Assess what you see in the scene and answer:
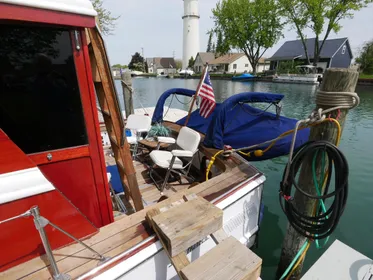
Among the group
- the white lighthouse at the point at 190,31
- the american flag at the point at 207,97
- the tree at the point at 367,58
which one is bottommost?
the american flag at the point at 207,97

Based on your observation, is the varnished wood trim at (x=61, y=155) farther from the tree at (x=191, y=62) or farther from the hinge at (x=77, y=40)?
the tree at (x=191, y=62)

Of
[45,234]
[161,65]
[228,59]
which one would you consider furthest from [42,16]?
[161,65]

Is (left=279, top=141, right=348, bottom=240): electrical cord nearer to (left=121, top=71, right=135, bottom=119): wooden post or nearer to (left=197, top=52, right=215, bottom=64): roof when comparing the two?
(left=121, top=71, right=135, bottom=119): wooden post

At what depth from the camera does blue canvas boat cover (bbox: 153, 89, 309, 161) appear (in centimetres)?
384

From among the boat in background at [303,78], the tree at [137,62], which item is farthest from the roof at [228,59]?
the tree at [137,62]

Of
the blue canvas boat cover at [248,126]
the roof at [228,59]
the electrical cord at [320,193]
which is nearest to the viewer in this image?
the electrical cord at [320,193]

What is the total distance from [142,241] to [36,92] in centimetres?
147

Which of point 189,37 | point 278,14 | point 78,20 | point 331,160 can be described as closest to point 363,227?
point 331,160

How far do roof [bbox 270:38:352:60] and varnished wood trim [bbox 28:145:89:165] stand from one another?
4239cm

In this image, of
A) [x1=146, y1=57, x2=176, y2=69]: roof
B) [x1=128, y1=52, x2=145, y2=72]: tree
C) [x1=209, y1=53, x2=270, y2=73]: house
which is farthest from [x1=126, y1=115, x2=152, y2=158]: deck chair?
[x1=146, y1=57, x2=176, y2=69]: roof

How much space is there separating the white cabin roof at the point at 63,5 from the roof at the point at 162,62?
3284 inches

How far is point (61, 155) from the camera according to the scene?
179 centimetres

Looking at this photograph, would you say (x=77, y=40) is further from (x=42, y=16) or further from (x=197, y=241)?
(x=197, y=241)

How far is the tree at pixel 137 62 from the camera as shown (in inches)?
3009
